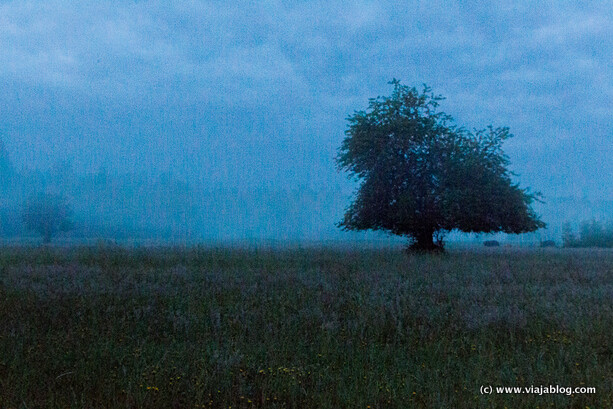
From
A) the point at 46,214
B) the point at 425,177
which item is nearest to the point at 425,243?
the point at 425,177

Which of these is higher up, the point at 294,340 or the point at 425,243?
the point at 425,243

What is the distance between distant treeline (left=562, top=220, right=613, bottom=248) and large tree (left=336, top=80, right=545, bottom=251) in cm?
5420

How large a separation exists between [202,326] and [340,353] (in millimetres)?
2825

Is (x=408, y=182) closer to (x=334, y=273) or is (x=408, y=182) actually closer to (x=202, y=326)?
(x=334, y=273)

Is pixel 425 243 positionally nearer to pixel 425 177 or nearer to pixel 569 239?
pixel 425 177

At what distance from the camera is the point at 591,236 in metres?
74.1

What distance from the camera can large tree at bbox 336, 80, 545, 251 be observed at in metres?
24.4

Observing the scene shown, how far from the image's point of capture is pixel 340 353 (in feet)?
23.3

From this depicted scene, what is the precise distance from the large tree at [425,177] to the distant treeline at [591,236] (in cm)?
5420

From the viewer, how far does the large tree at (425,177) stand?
2439 centimetres

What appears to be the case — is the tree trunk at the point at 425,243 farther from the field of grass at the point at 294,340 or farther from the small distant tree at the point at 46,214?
the small distant tree at the point at 46,214

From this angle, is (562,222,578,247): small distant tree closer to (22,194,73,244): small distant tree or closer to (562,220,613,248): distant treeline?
(562,220,613,248): distant treeline

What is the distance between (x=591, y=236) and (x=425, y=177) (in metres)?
62.1

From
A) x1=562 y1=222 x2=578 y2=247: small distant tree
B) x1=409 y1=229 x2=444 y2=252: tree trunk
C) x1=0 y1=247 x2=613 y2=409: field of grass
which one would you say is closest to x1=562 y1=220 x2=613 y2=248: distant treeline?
x1=562 y1=222 x2=578 y2=247: small distant tree
